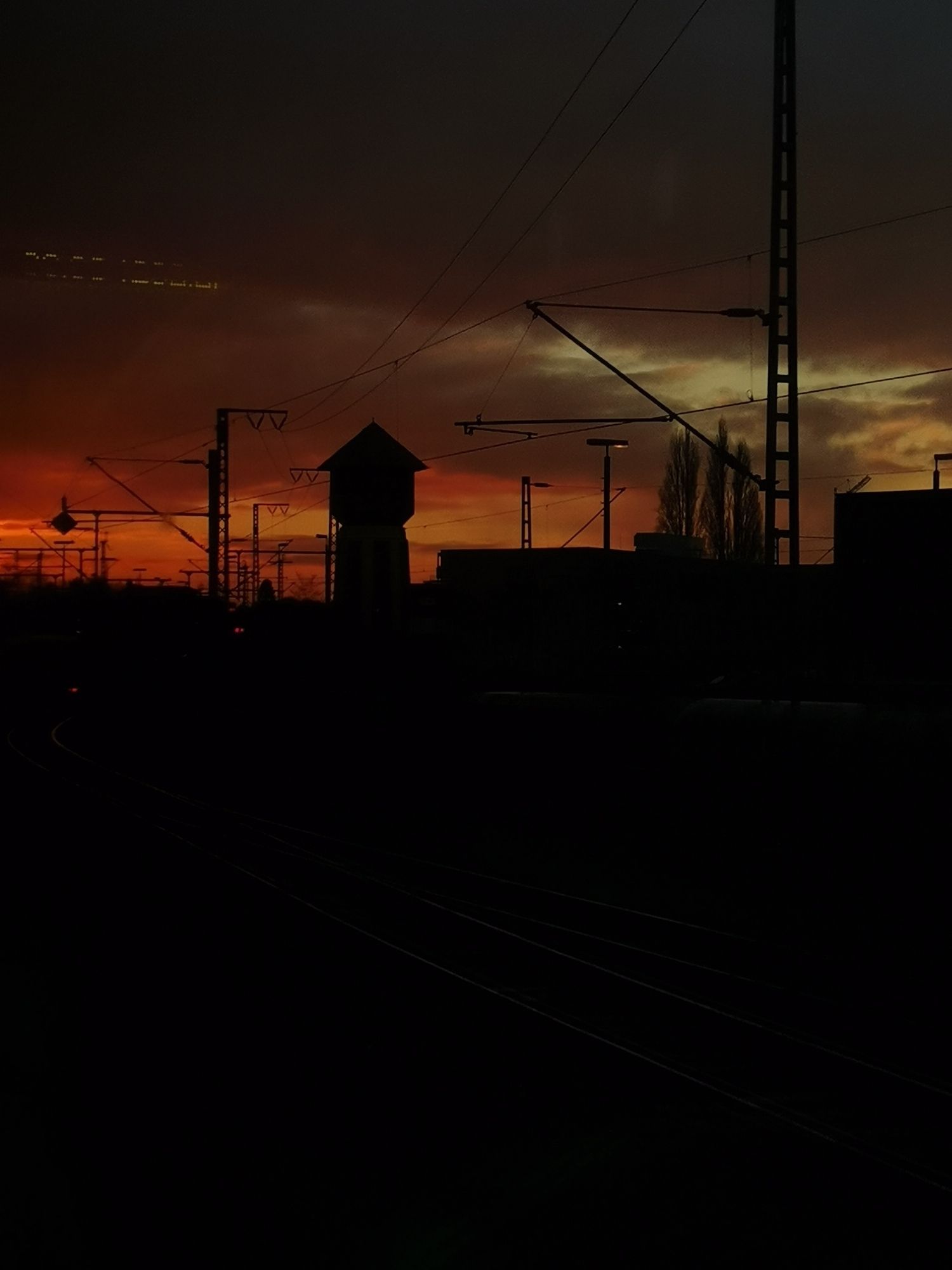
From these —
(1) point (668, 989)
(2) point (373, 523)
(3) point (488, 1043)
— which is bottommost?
(1) point (668, 989)

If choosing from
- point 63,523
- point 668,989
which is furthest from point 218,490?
point 668,989

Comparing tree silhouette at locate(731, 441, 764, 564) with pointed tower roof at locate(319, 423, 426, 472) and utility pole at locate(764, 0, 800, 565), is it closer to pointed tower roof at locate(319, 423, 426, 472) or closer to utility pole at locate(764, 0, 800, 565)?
pointed tower roof at locate(319, 423, 426, 472)

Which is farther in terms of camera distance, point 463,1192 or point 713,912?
point 713,912

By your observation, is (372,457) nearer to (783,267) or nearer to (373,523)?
(373,523)

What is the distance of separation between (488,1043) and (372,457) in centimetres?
6632

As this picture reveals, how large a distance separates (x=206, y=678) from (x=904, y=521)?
124 ft

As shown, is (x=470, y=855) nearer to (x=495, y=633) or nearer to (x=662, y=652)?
(x=662, y=652)

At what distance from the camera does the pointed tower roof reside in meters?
73.2

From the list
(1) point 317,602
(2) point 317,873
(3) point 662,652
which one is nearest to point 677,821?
(2) point 317,873

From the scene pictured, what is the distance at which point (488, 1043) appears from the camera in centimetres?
828

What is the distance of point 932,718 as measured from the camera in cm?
2036

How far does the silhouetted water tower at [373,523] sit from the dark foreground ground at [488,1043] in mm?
47805

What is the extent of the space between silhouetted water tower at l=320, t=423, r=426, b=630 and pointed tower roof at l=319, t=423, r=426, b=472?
3cm

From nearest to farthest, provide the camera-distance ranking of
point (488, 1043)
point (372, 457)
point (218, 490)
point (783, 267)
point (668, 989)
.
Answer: point (488, 1043) → point (668, 989) → point (783, 267) → point (218, 490) → point (372, 457)
